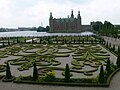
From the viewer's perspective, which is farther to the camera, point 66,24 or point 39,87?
point 66,24

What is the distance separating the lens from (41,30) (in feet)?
514

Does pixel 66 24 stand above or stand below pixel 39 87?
above

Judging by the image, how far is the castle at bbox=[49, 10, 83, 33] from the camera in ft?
419

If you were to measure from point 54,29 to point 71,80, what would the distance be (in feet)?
390

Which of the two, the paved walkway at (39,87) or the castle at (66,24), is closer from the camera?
the paved walkway at (39,87)

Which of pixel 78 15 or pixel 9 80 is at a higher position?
pixel 78 15

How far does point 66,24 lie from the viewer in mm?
128125

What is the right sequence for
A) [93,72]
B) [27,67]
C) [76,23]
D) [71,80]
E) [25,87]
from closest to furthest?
1. [25,87]
2. [71,80]
3. [93,72]
4. [27,67]
5. [76,23]

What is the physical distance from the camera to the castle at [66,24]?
12782cm

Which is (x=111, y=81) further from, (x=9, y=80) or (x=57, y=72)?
(x=9, y=80)

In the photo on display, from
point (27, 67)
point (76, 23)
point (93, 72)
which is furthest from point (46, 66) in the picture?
point (76, 23)

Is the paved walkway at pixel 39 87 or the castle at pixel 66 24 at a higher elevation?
the castle at pixel 66 24

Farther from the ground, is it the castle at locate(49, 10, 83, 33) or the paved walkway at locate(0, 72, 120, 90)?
the castle at locate(49, 10, 83, 33)

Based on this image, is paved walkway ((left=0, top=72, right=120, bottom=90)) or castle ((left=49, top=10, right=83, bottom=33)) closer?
paved walkway ((left=0, top=72, right=120, bottom=90))
